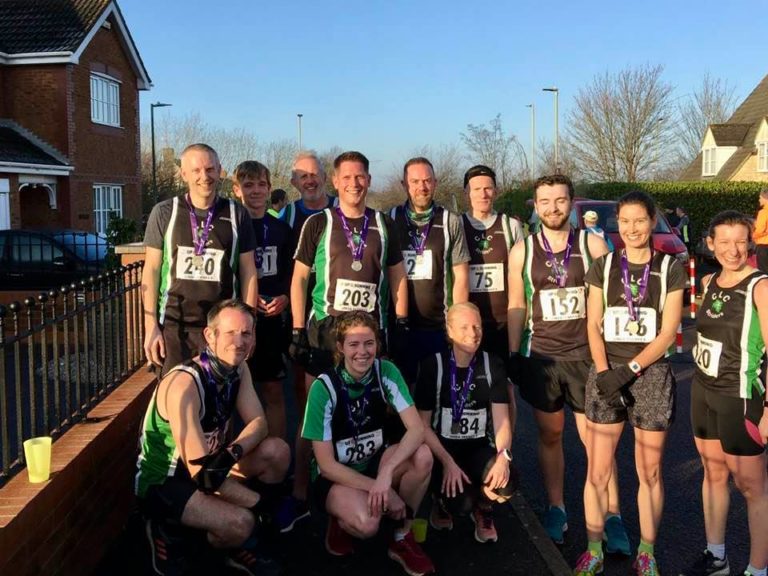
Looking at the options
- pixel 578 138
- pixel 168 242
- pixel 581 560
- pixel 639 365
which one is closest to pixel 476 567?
pixel 581 560

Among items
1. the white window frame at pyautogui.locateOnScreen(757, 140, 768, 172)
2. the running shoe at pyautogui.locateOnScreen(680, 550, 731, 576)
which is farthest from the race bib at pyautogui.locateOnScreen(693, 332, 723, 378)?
the white window frame at pyautogui.locateOnScreen(757, 140, 768, 172)

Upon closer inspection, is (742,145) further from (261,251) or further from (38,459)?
(38,459)

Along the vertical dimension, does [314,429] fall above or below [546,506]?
above

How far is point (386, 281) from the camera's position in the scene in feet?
16.2

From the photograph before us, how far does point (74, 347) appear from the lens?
549 centimetres

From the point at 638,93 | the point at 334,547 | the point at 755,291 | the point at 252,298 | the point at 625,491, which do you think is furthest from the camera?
the point at 638,93

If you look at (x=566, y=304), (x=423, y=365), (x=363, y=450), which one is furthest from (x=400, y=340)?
(x=566, y=304)

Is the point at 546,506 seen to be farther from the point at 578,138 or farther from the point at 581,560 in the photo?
the point at 578,138

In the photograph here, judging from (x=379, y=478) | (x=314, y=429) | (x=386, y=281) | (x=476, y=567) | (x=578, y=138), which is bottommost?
(x=476, y=567)

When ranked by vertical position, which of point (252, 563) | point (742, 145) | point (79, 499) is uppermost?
point (742, 145)

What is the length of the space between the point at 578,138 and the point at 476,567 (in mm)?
39052

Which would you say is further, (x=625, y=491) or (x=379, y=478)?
(x=625, y=491)

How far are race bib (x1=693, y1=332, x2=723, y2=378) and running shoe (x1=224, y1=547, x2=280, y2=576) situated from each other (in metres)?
2.51

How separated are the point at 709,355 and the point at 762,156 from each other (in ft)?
120
